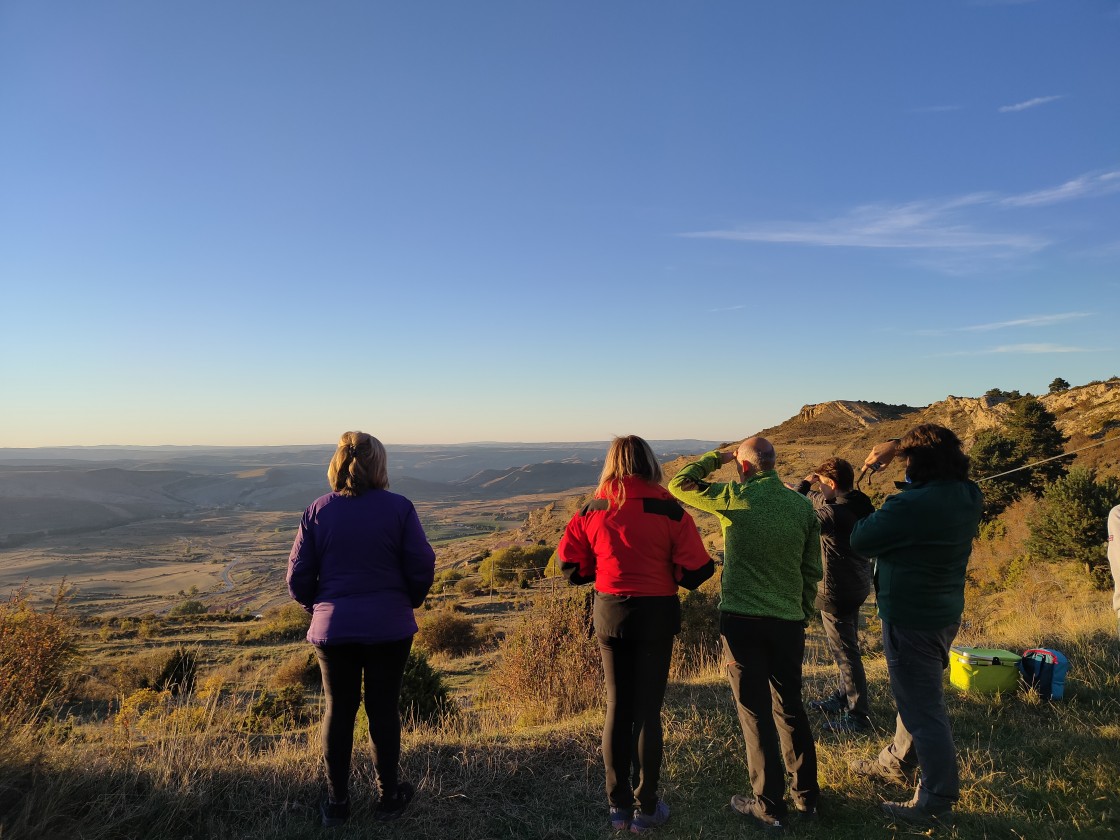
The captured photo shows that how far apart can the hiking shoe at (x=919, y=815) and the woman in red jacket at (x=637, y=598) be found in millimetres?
1279

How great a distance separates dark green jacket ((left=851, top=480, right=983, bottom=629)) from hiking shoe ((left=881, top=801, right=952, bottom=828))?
40.4 inches

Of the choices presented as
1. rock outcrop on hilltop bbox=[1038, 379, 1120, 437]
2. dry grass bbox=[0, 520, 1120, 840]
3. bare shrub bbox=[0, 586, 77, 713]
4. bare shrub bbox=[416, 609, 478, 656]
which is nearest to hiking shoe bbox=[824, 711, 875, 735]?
dry grass bbox=[0, 520, 1120, 840]

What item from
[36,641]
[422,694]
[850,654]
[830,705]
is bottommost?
[422,694]

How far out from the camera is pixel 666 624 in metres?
3.21

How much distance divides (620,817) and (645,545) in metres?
1.60

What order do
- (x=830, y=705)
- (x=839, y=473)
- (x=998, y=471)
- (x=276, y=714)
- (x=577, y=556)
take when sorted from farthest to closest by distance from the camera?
(x=998, y=471) < (x=276, y=714) < (x=830, y=705) < (x=839, y=473) < (x=577, y=556)

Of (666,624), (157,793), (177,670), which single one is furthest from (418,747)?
(177,670)

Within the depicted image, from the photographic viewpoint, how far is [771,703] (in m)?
3.38

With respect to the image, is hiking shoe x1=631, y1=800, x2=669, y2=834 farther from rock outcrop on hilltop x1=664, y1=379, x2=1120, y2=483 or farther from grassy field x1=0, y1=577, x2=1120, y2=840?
rock outcrop on hilltop x1=664, y1=379, x2=1120, y2=483

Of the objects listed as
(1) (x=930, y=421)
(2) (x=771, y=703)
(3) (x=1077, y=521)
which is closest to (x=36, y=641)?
(2) (x=771, y=703)

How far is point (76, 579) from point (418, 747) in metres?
88.6

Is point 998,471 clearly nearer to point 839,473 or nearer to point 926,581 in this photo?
point 839,473

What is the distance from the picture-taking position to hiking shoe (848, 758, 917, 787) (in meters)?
3.59

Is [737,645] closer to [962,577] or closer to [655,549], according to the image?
[655,549]
